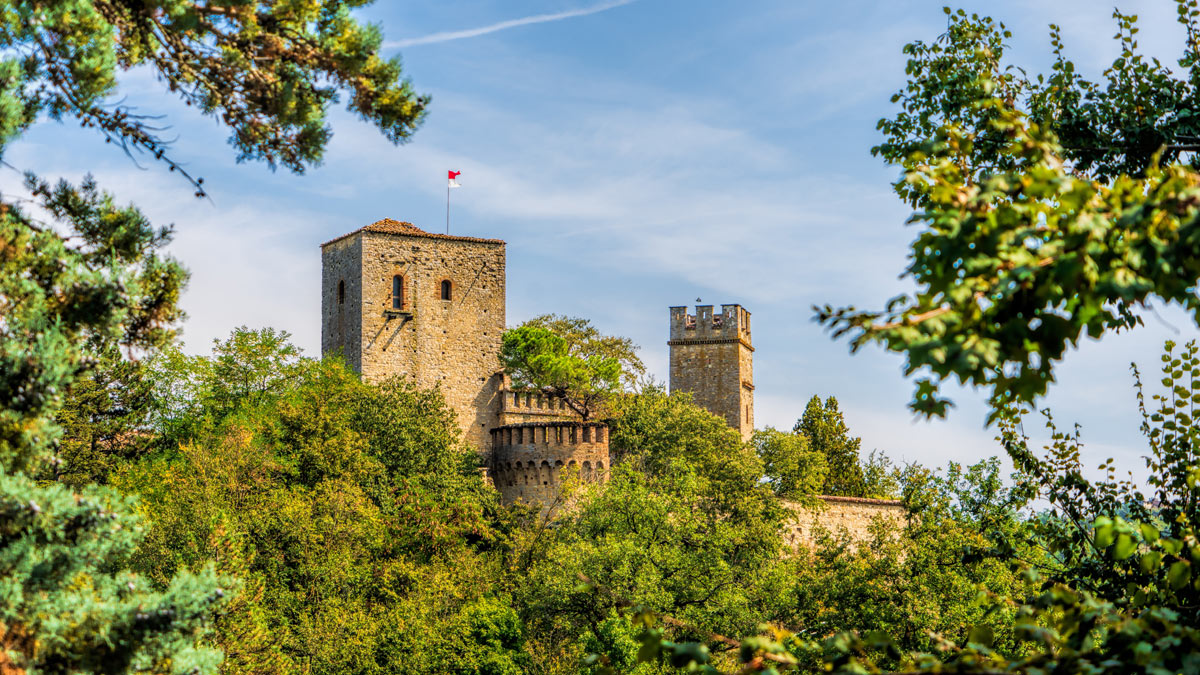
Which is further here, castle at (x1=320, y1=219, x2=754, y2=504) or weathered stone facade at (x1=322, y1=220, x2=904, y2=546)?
castle at (x1=320, y1=219, x2=754, y2=504)

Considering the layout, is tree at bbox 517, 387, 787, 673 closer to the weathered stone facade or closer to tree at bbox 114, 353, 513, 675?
tree at bbox 114, 353, 513, 675

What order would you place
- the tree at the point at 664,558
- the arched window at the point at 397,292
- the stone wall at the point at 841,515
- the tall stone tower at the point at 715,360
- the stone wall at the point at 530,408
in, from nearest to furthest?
the tree at the point at 664,558 → the stone wall at the point at 841,515 → the stone wall at the point at 530,408 → the arched window at the point at 397,292 → the tall stone tower at the point at 715,360

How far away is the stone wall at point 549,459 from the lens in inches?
1467

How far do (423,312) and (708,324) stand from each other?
11987 mm

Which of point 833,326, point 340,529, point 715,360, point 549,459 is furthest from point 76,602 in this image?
point 715,360

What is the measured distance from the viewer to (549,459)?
123 ft

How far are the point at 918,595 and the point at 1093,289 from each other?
1886cm

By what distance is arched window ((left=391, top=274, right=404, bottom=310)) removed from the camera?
4212 cm

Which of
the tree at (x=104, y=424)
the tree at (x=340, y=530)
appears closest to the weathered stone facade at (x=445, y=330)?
the tree at (x=340, y=530)

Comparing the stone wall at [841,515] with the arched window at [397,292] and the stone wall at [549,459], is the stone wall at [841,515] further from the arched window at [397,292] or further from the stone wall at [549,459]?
the arched window at [397,292]

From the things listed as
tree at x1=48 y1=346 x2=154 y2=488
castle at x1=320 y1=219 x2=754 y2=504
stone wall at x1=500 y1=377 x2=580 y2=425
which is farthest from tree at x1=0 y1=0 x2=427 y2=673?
stone wall at x1=500 y1=377 x2=580 y2=425

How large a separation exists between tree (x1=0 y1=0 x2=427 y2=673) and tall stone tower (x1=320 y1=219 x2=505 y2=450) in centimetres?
3124

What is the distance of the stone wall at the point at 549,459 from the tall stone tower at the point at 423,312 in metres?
2.73

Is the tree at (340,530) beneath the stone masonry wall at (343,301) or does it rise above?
beneath
